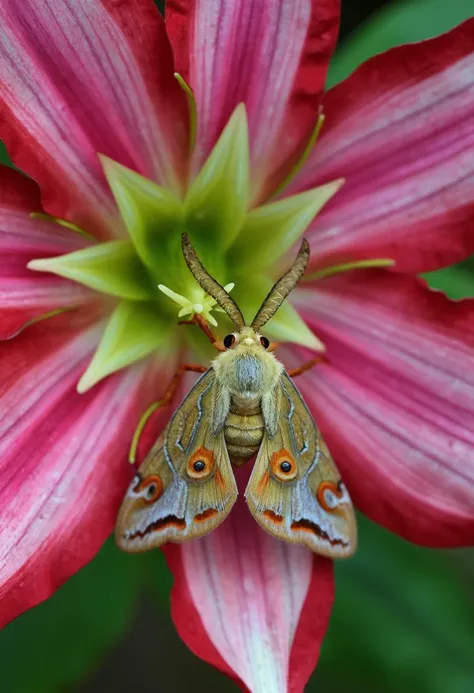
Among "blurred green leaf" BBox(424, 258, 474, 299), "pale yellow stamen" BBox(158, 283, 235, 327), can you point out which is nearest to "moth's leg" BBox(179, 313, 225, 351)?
"pale yellow stamen" BBox(158, 283, 235, 327)

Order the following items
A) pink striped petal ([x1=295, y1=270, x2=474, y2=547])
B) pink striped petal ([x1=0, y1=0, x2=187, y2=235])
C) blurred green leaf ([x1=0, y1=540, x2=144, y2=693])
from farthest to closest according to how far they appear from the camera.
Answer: blurred green leaf ([x1=0, y1=540, x2=144, y2=693]) < pink striped petal ([x1=295, y1=270, x2=474, y2=547]) < pink striped petal ([x1=0, y1=0, x2=187, y2=235])

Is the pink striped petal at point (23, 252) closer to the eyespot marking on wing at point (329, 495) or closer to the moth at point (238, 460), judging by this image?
the moth at point (238, 460)

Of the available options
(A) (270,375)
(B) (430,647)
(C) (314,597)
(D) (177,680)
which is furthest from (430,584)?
(A) (270,375)

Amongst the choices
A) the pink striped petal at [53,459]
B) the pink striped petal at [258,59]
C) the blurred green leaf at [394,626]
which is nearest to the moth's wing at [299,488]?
the pink striped petal at [53,459]

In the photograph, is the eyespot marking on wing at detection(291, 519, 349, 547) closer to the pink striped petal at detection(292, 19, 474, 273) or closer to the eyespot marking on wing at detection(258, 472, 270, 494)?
the eyespot marking on wing at detection(258, 472, 270, 494)

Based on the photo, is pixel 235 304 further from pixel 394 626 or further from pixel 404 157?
pixel 394 626

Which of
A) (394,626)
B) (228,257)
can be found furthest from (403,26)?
(394,626)
